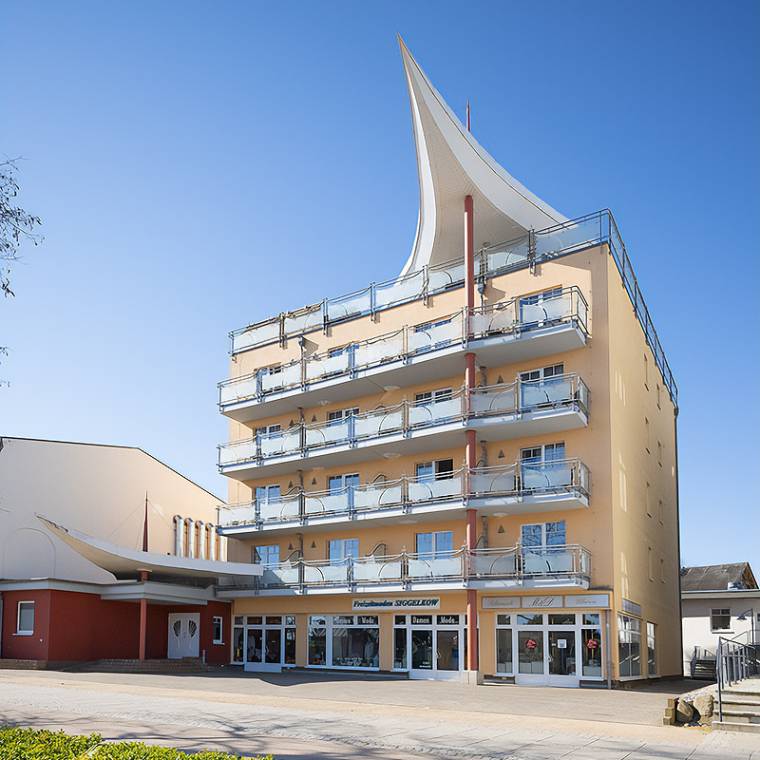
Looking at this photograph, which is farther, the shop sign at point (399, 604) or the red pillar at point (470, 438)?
the shop sign at point (399, 604)

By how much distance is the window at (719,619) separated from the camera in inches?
1794

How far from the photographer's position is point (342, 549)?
34969 millimetres

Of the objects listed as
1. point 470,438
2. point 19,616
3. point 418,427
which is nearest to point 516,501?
point 470,438

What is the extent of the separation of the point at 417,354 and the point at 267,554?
1128cm

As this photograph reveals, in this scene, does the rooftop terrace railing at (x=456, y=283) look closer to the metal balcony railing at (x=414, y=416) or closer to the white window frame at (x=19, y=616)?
the metal balcony railing at (x=414, y=416)

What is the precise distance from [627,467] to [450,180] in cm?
1133

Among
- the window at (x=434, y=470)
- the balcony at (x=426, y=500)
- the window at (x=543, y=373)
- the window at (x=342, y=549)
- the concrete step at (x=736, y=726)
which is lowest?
the concrete step at (x=736, y=726)

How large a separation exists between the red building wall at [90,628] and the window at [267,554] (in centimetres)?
228

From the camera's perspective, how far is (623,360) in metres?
31.5

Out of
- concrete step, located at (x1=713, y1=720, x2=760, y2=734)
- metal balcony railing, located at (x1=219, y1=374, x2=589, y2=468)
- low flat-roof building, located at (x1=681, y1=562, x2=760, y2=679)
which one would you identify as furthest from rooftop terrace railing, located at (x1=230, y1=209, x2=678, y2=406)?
concrete step, located at (x1=713, y1=720, x2=760, y2=734)

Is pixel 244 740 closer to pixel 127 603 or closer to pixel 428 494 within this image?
pixel 428 494

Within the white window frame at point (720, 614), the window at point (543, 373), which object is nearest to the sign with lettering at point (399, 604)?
the window at point (543, 373)

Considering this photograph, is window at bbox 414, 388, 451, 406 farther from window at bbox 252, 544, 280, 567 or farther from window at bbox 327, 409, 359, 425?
window at bbox 252, 544, 280, 567

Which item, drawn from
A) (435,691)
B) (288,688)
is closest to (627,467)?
(435,691)
